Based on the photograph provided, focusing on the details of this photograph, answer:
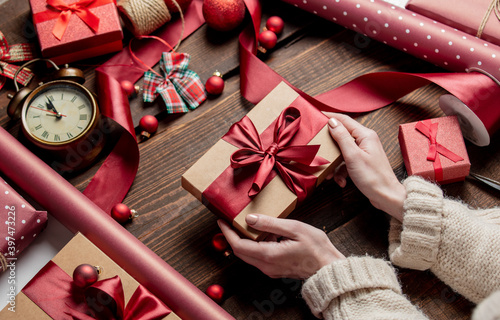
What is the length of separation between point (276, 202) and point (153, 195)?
1.29 feet

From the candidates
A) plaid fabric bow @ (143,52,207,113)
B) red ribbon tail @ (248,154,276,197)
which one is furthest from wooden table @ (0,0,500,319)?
red ribbon tail @ (248,154,276,197)

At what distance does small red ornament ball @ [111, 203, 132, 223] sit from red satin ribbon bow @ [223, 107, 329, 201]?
1.14ft

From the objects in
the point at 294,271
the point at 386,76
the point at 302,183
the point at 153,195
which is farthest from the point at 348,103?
the point at 153,195

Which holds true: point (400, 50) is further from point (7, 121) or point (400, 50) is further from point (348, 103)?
point (7, 121)

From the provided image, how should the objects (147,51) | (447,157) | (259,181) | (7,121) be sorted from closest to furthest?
1. (259,181)
2. (447,157)
3. (7,121)
4. (147,51)

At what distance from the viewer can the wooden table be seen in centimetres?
115

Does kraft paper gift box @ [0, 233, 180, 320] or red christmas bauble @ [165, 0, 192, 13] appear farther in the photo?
red christmas bauble @ [165, 0, 192, 13]

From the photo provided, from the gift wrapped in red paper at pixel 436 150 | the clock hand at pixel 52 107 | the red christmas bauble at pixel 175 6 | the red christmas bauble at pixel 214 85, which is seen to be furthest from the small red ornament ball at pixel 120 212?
the gift wrapped in red paper at pixel 436 150

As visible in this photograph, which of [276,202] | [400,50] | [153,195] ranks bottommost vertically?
[153,195]

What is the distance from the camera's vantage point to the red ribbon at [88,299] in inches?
35.8

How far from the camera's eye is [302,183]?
1.06m

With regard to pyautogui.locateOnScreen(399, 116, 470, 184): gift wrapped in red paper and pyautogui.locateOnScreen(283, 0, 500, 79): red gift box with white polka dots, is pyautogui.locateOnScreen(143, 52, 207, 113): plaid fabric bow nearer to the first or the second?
pyautogui.locateOnScreen(283, 0, 500, 79): red gift box with white polka dots

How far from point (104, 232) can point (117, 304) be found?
0.20 m

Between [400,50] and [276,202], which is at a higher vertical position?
[400,50]
